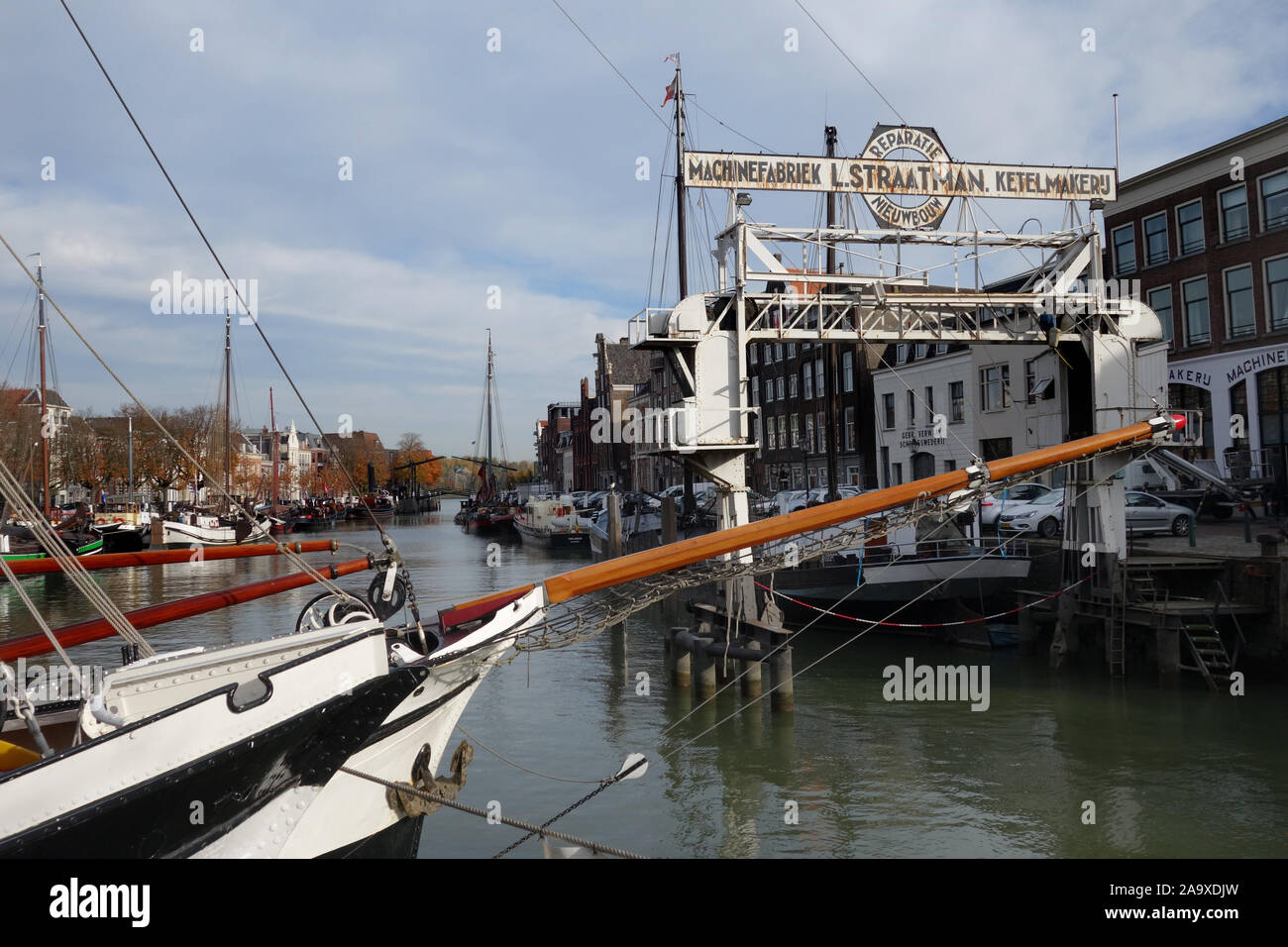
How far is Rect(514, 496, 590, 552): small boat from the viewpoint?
182 feet

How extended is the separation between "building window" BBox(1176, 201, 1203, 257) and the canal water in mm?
20174

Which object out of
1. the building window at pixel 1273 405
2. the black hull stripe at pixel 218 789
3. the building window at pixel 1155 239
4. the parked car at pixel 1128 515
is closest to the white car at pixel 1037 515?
the parked car at pixel 1128 515

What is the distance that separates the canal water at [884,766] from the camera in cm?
1103

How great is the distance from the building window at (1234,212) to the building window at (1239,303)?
120cm

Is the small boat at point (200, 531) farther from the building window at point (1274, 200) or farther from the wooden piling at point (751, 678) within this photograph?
the building window at point (1274, 200)

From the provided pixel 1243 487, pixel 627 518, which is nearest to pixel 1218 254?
pixel 1243 487

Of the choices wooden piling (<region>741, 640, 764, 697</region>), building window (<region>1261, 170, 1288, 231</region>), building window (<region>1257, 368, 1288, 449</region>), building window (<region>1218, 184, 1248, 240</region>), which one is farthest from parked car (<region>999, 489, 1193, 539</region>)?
building window (<region>1218, 184, 1248, 240</region>)

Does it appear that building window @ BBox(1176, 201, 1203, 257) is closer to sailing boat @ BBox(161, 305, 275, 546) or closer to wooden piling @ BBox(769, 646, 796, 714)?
wooden piling @ BBox(769, 646, 796, 714)

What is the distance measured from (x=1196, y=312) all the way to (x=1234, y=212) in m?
3.39

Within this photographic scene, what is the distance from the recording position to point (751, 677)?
16469 millimetres

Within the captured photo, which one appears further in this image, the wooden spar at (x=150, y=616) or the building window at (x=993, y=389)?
the building window at (x=993, y=389)

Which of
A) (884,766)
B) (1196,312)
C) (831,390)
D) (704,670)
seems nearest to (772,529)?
(884,766)

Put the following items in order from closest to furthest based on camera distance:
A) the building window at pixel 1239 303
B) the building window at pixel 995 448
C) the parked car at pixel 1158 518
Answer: the parked car at pixel 1158 518 → the building window at pixel 1239 303 → the building window at pixel 995 448

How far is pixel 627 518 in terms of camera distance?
51844mm
